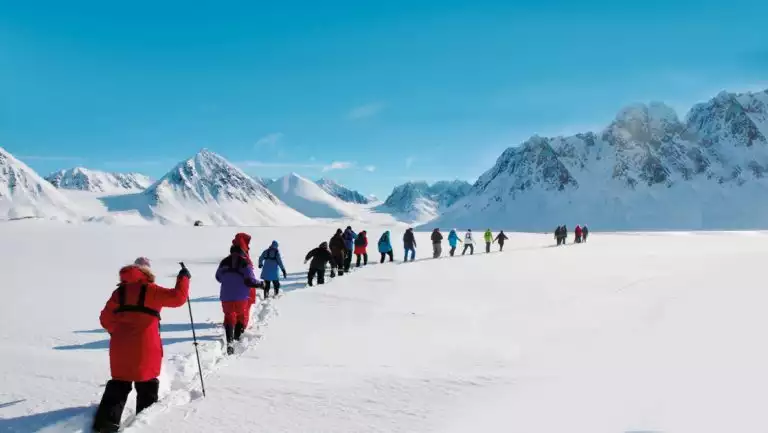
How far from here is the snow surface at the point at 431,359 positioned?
4.99 metres

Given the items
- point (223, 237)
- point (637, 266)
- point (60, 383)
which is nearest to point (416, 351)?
point (60, 383)

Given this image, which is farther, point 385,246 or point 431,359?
point 385,246

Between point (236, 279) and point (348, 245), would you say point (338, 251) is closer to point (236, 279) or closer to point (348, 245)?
point (348, 245)

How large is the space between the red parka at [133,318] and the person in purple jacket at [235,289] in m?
3.42

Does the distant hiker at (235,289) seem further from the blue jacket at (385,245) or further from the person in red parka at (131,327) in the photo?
the blue jacket at (385,245)

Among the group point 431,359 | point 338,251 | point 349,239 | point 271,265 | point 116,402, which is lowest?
point 431,359

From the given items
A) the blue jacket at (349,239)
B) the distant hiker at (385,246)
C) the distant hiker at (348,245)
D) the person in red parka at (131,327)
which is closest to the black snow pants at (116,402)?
the person in red parka at (131,327)

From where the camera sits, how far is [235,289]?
868 cm

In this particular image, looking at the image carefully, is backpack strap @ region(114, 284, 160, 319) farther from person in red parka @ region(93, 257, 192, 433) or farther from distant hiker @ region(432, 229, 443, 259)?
distant hiker @ region(432, 229, 443, 259)

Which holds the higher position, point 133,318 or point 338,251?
point 338,251

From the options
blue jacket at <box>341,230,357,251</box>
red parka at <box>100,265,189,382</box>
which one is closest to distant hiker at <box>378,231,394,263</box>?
blue jacket at <box>341,230,357,251</box>

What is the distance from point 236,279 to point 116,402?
12.6ft

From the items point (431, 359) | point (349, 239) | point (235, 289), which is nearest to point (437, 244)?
point (349, 239)

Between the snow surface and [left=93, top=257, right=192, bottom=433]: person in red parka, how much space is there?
37 centimetres
